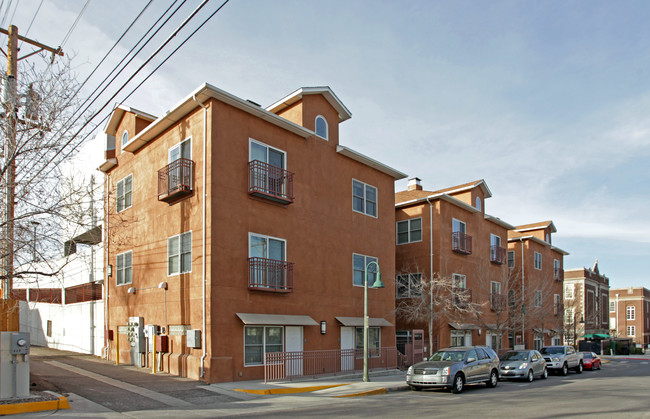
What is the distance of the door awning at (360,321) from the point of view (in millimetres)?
22953

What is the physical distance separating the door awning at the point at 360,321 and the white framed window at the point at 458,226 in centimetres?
918

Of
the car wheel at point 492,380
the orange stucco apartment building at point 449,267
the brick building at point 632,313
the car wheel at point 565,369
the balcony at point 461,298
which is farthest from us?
the brick building at point 632,313

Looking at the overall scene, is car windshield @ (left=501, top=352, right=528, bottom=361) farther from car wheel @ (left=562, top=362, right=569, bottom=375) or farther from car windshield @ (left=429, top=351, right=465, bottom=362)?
car windshield @ (left=429, top=351, right=465, bottom=362)

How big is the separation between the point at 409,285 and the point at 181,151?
50.0 ft

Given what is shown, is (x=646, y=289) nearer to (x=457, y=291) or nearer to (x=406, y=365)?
(x=457, y=291)

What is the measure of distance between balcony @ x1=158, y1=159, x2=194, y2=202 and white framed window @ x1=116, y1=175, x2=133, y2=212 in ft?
12.4

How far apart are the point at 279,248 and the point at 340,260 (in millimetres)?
3762

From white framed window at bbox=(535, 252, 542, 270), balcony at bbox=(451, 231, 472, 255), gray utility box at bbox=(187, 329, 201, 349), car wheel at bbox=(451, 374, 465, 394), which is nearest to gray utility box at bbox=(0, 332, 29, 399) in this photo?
gray utility box at bbox=(187, 329, 201, 349)

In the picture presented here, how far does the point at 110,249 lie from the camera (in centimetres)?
2497

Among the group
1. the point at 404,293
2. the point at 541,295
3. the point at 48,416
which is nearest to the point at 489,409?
the point at 48,416

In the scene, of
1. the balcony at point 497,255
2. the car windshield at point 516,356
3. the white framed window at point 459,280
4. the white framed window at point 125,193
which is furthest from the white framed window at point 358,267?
the balcony at point 497,255

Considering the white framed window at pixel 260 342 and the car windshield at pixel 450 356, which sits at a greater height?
the white framed window at pixel 260 342

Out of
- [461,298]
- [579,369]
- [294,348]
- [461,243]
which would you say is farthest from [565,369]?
[294,348]

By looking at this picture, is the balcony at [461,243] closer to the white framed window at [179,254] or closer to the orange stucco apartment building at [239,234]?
the orange stucco apartment building at [239,234]
